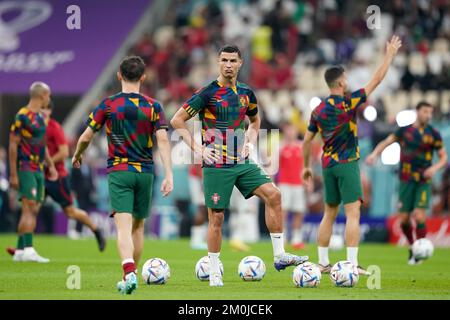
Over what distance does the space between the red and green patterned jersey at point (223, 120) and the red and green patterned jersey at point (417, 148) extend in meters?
6.23

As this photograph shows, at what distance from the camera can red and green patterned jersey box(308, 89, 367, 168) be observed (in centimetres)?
1366

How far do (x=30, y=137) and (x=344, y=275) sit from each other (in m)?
6.57

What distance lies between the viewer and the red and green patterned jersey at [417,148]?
17766 mm

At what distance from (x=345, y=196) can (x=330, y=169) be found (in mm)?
407

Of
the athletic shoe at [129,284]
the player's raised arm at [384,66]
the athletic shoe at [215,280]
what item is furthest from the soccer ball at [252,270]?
the player's raised arm at [384,66]

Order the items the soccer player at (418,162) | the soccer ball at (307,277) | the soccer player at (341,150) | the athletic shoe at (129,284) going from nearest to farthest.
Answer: the athletic shoe at (129,284), the soccer ball at (307,277), the soccer player at (341,150), the soccer player at (418,162)

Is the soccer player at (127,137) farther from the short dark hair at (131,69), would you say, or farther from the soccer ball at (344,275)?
the soccer ball at (344,275)

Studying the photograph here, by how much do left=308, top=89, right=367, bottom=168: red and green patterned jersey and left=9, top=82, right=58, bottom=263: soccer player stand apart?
16.1 feet

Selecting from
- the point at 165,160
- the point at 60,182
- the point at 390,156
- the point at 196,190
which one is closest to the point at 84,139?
the point at 165,160

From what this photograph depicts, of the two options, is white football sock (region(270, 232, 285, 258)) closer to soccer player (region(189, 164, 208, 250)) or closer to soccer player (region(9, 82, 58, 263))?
soccer player (region(9, 82, 58, 263))

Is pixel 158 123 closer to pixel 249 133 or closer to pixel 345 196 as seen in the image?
pixel 249 133

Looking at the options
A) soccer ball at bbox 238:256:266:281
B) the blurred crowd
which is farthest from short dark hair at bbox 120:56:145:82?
the blurred crowd

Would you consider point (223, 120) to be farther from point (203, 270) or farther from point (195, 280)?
point (195, 280)

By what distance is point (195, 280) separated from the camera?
1295 centimetres
